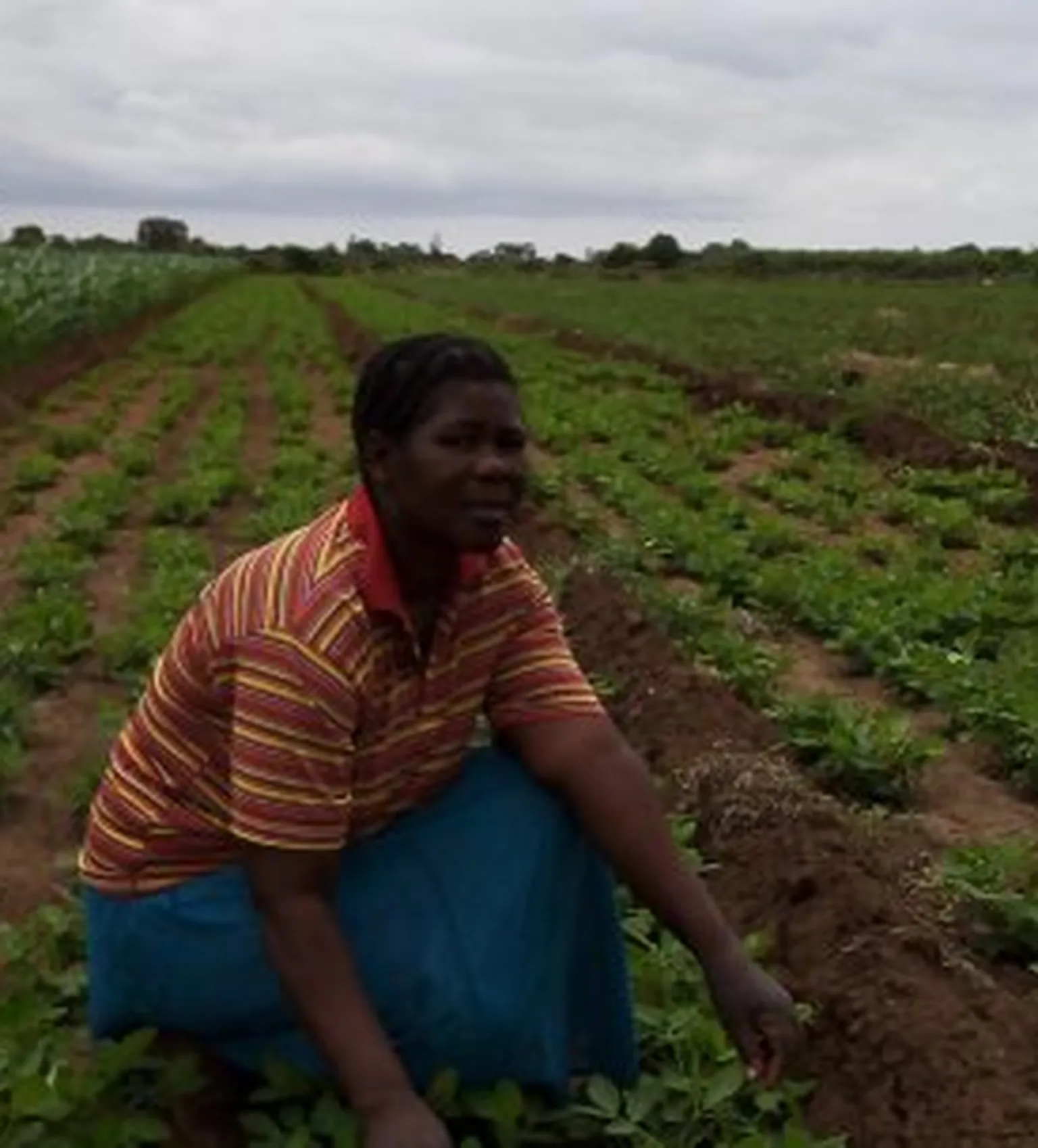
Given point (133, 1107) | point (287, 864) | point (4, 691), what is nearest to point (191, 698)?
point (287, 864)

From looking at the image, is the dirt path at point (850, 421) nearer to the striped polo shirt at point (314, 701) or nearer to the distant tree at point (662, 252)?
the striped polo shirt at point (314, 701)

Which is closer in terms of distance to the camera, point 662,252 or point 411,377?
point 411,377

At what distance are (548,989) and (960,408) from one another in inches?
557

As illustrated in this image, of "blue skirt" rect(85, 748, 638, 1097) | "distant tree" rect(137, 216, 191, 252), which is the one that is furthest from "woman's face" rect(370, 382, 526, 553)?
"distant tree" rect(137, 216, 191, 252)

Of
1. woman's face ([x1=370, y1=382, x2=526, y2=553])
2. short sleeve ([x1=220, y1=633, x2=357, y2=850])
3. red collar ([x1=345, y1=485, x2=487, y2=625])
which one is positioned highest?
woman's face ([x1=370, y1=382, x2=526, y2=553])

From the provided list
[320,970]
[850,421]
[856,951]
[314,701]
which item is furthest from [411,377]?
[850,421]

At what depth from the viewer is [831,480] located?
40.3 feet

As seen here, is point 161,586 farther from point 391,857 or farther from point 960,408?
point 960,408

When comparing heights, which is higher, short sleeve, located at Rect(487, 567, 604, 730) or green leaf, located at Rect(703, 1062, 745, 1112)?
short sleeve, located at Rect(487, 567, 604, 730)

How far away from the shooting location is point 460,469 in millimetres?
3002

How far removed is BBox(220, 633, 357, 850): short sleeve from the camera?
9.66 ft

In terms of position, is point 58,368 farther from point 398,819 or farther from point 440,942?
point 440,942

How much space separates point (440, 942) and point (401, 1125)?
42 cm

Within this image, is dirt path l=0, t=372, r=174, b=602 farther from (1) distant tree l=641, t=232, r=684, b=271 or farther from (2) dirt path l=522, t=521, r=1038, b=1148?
(1) distant tree l=641, t=232, r=684, b=271
